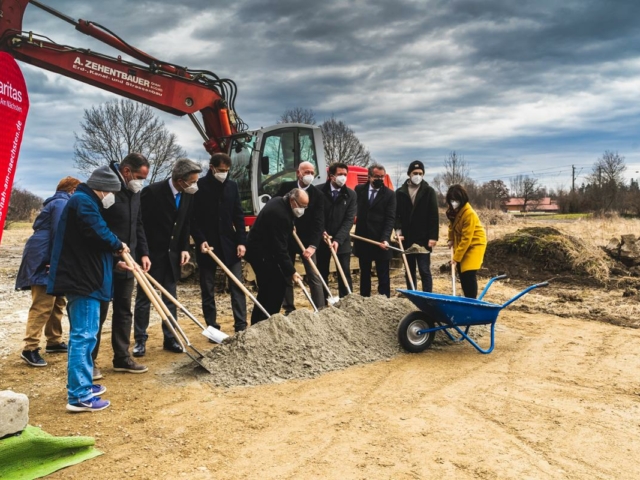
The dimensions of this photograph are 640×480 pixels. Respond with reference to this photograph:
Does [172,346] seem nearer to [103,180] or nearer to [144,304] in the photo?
[144,304]

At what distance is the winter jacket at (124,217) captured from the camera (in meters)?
4.25

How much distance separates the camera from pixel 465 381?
14.2 ft

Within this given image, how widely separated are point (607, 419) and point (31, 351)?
15.4 feet

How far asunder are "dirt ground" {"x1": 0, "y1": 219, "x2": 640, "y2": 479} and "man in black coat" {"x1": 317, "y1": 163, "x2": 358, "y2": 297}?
1.70m

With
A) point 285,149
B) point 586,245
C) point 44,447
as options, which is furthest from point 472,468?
point 586,245

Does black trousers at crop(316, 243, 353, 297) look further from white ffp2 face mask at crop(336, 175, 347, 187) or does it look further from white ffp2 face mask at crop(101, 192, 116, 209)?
white ffp2 face mask at crop(101, 192, 116, 209)

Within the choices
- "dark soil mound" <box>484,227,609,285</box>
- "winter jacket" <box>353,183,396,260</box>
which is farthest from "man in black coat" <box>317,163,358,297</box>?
"dark soil mound" <box>484,227,609,285</box>

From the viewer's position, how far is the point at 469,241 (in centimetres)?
556

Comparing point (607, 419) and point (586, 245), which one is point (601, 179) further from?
point (607, 419)

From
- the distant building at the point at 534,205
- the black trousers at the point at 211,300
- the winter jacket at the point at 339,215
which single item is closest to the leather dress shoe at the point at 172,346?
the black trousers at the point at 211,300

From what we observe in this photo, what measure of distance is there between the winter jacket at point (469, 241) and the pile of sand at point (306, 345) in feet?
2.93

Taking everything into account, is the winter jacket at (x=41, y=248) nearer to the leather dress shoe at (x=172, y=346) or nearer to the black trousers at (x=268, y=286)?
the leather dress shoe at (x=172, y=346)

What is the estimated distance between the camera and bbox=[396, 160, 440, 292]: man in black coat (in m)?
6.54

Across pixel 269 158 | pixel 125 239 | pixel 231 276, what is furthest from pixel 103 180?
pixel 269 158
